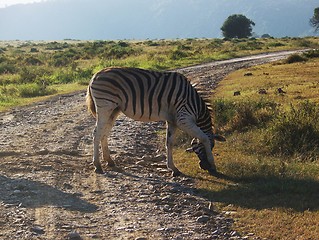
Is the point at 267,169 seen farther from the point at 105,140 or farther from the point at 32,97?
the point at 32,97

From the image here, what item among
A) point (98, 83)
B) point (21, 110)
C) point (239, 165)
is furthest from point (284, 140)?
point (21, 110)

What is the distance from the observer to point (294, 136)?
11.6 metres

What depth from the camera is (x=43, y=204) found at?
8203 millimetres

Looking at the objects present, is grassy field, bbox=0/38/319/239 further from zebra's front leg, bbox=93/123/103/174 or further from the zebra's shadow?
the zebra's shadow

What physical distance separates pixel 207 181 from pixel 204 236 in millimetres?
2708

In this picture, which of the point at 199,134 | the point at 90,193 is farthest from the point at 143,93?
the point at 90,193

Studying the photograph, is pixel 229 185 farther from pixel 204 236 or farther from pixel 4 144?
pixel 4 144

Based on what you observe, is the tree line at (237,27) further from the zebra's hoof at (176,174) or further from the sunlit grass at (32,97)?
the zebra's hoof at (176,174)

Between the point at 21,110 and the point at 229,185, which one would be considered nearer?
the point at 229,185

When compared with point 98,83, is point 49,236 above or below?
below

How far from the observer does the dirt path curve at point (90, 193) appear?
23.8ft

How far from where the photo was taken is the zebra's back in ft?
33.9

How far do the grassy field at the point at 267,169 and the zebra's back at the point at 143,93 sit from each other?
142 cm

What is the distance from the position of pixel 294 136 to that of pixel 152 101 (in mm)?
3473
